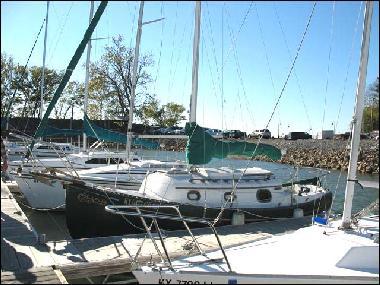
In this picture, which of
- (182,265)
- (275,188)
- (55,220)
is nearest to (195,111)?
(275,188)

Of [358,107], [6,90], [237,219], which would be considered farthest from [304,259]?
[6,90]

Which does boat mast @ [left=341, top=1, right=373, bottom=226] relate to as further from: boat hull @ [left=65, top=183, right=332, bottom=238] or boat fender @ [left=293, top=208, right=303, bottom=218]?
boat fender @ [left=293, top=208, right=303, bottom=218]

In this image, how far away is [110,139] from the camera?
2105 cm

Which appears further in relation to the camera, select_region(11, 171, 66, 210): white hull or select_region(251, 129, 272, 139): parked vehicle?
select_region(11, 171, 66, 210): white hull

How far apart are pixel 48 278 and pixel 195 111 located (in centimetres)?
874

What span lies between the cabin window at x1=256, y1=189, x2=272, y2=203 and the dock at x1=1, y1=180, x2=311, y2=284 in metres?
1.81

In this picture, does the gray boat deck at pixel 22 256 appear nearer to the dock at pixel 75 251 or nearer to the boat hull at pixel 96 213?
the dock at pixel 75 251

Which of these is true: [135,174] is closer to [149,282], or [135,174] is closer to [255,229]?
[255,229]

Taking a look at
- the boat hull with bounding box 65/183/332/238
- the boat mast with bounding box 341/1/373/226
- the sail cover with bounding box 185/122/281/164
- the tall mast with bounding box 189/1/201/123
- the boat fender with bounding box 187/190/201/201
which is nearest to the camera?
the boat mast with bounding box 341/1/373/226

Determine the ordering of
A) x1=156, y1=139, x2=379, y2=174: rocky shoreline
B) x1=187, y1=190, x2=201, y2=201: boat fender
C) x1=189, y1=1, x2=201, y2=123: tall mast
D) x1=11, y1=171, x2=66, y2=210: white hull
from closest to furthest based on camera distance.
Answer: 1. x1=187, y1=190, x2=201, y2=201: boat fender
2. x1=189, y1=1, x2=201, y2=123: tall mast
3. x1=11, y1=171, x2=66, y2=210: white hull
4. x1=156, y1=139, x2=379, y2=174: rocky shoreline

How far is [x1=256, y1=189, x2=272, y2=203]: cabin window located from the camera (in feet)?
48.6

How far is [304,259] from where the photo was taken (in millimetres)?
6934

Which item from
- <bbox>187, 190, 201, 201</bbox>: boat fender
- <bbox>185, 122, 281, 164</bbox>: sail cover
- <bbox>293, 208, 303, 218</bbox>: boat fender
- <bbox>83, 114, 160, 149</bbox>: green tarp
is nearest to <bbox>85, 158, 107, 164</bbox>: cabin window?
<bbox>83, 114, 160, 149</bbox>: green tarp

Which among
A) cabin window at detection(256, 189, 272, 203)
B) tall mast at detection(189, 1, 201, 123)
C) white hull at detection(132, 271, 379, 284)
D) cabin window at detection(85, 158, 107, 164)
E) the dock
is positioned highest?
tall mast at detection(189, 1, 201, 123)
